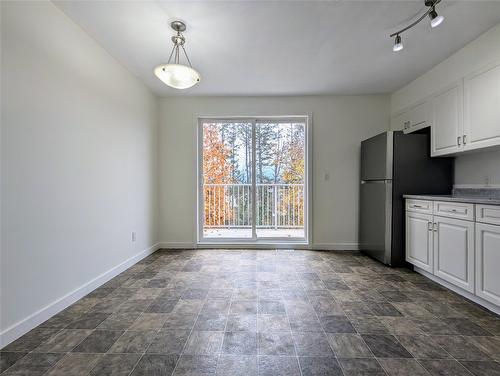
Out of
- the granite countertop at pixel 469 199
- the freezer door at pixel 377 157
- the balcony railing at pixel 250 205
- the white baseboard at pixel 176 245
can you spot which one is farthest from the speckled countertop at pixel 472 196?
the white baseboard at pixel 176 245

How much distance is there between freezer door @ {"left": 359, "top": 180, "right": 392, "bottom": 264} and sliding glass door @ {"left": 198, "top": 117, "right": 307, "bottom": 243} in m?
0.88

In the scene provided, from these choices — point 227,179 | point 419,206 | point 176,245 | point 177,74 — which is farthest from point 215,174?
point 419,206

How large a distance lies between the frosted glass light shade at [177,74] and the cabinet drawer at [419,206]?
2.76 metres

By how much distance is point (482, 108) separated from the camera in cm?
230

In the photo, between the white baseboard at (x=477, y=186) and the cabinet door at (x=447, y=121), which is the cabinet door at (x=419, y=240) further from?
the cabinet door at (x=447, y=121)

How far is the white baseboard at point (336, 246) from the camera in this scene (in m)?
3.87

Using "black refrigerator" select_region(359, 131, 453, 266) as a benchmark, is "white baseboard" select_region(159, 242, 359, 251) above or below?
below

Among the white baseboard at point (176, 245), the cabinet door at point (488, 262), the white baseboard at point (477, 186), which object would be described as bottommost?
the white baseboard at point (176, 245)

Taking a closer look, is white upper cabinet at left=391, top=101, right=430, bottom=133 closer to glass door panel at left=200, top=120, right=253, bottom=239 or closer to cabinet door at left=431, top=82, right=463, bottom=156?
cabinet door at left=431, top=82, right=463, bottom=156

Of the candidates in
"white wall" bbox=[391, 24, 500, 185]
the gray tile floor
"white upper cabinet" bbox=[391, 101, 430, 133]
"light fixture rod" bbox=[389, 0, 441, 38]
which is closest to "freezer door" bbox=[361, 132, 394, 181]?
"white upper cabinet" bbox=[391, 101, 430, 133]

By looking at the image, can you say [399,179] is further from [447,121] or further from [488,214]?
[488,214]

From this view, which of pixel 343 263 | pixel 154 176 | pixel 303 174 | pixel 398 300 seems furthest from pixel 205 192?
pixel 398 300

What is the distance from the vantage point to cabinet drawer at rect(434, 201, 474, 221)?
2150 millimetres

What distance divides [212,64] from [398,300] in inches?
123
